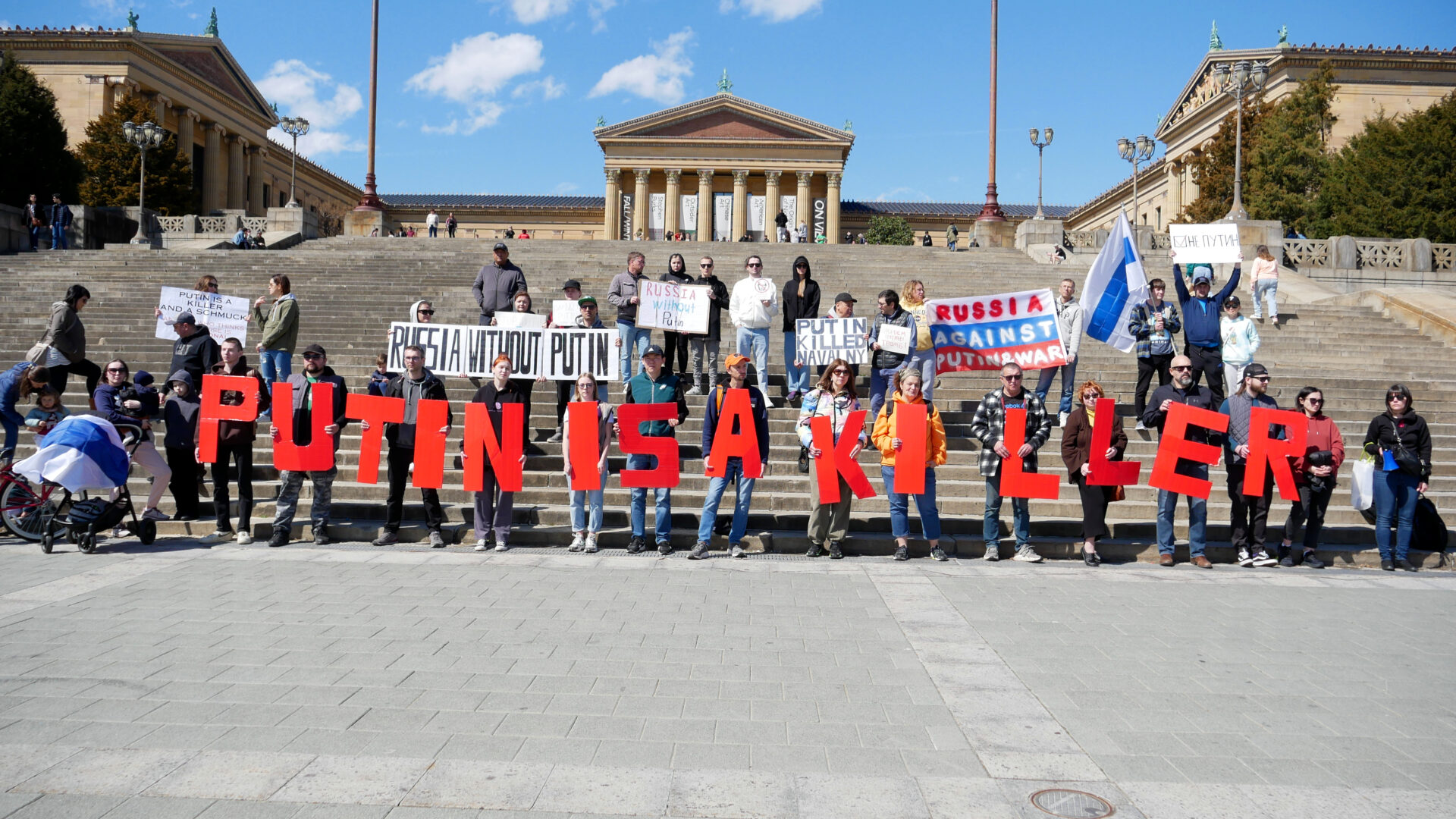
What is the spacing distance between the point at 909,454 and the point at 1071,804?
5.54 m

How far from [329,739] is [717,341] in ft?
30.5

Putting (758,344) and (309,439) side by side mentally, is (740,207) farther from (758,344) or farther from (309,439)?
(309,439)

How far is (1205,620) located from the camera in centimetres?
684

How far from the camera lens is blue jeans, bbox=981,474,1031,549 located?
9266 mm

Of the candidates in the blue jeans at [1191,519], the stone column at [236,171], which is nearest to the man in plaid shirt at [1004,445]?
the blue jeans at [1191,519]

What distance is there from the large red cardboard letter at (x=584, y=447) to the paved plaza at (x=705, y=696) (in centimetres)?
140

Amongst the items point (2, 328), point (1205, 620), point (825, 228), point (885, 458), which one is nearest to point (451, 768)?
point (1205, 620)

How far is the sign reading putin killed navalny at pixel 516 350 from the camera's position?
11.3 metres

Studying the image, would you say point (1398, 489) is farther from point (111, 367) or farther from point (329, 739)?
point (111, 367)

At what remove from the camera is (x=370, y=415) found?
9.81 metres

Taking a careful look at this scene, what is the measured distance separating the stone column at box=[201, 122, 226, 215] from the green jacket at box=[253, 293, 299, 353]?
195 ft

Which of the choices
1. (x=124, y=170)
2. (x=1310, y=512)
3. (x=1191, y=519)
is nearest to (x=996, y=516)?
(x=1191, y=519)

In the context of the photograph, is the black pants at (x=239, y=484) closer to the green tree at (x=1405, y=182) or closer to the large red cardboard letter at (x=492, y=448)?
the large red cardboard letter at (x=492, y=448)

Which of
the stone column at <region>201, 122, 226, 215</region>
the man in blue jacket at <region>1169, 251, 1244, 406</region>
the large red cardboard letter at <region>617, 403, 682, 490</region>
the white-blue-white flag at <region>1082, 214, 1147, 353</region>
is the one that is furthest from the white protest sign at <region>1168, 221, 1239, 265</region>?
the stone column at <region>201, 122, 226, 215</region>
